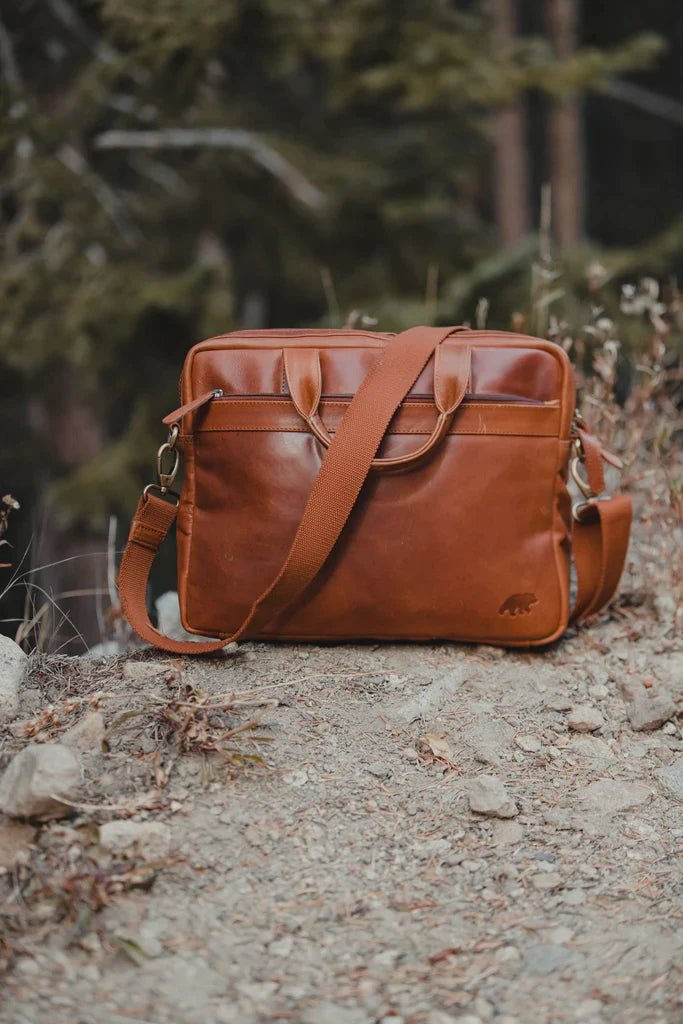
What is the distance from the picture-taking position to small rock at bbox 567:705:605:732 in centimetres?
220

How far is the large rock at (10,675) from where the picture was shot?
6.50 ft

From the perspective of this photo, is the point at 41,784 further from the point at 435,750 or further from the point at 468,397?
the point at 468,397

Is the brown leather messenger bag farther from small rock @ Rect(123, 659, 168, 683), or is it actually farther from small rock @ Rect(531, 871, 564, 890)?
small rock @ Rect(531, 871, 564, 890)

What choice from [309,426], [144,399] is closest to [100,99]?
[144,399]

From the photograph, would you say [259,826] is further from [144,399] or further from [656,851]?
[144,399]

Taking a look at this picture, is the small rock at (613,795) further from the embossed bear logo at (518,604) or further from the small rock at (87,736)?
the small rock at (87,736)

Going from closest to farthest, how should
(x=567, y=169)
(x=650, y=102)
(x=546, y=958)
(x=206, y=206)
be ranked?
(x=546, y=958), (x=206, y=206), (x=567, y=169), (x=650, y=102)

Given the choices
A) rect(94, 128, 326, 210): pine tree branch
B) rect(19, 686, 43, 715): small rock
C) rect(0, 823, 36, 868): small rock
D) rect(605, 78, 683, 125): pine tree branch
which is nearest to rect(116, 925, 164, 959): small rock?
rect(0, 823, 36, 868): small rock

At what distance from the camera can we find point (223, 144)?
6.48 m

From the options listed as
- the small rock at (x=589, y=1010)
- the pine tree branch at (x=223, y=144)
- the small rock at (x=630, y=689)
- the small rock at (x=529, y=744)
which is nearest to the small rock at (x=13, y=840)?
the small rock at (x=589, y=1010)

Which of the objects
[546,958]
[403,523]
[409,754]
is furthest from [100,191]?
[546,958]

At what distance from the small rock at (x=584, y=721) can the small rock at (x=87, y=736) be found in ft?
3.49

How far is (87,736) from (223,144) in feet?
18.0

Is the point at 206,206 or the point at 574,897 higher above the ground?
the point at 206,206
